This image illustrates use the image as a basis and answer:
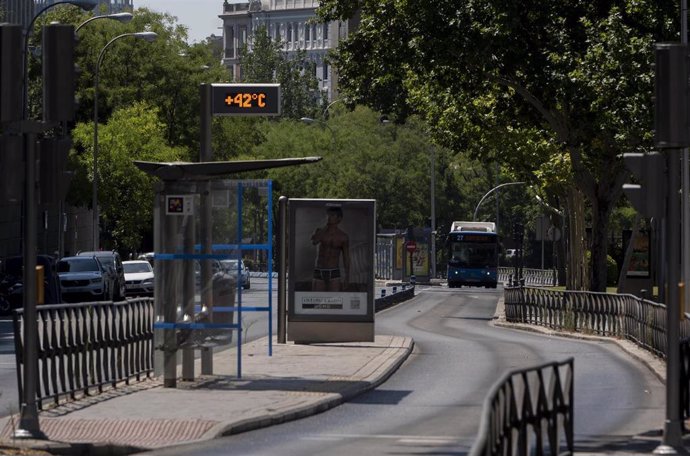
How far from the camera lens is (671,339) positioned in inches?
541

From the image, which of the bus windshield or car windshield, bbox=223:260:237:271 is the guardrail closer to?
the bus windshield

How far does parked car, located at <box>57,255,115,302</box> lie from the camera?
49.5 meters

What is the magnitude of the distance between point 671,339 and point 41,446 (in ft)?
17.6

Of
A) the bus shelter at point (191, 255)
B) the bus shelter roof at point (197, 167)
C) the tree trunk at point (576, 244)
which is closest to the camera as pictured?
the bus shelter roof at point (197, 167)

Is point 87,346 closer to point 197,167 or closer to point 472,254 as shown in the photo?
point 197,167

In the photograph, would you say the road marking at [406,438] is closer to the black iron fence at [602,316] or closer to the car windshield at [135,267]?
the black iron fence at [602,316]

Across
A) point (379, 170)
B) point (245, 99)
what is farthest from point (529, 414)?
point (379, 170)

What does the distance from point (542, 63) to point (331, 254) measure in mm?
15439

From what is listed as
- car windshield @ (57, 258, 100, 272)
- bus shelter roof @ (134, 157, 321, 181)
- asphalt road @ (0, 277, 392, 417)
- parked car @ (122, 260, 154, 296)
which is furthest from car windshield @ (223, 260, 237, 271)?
parked car @ (122, 260, 154, 296)

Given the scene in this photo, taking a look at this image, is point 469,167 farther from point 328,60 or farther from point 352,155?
point 328,60

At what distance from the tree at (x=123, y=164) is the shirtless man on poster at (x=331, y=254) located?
44.2 meters

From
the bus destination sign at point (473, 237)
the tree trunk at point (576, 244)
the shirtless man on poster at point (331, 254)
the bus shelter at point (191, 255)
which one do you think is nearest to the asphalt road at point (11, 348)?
the bus shelter at point (191, 255)

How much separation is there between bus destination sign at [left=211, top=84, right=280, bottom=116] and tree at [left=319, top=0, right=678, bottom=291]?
1712 centimetres

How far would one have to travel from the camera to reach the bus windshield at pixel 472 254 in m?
81.6
